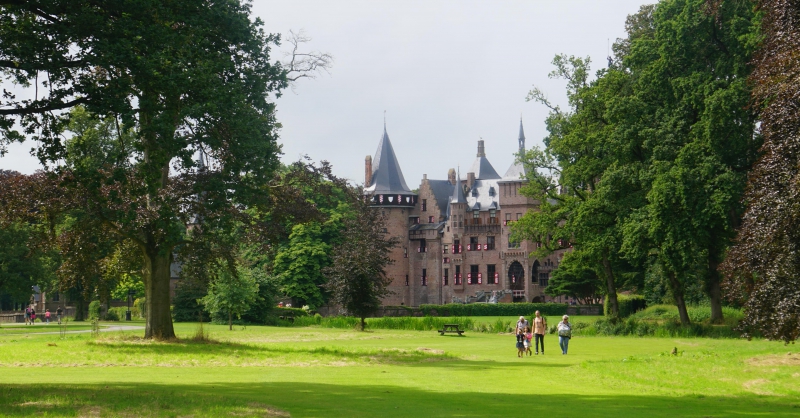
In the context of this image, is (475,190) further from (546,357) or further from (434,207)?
(546,357)

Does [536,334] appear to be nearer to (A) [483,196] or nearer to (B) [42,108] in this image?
(B) [42,108]

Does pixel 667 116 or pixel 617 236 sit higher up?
pixel 667 116

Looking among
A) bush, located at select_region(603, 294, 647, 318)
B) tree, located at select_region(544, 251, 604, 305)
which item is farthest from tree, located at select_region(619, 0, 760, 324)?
tree, located at select_region(544, 251, 604, 305)

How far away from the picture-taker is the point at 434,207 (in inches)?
3775

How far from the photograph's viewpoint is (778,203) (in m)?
21.0

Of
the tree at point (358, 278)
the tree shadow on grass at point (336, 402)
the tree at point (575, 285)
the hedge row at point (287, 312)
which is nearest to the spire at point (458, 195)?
the tree at point (575, 285)

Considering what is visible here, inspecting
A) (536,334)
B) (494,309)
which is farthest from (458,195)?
(536,334)

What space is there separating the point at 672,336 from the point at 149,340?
21242 millimetres

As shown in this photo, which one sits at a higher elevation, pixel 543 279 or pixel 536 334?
pixel 543 279

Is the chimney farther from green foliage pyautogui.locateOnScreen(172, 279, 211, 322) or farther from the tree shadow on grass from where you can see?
the tree shadow on grass

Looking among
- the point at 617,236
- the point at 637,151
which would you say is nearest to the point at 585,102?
the point at 637,151

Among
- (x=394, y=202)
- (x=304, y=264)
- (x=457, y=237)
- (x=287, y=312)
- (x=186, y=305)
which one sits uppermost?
(x=394, y=202)

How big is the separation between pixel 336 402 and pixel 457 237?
257ft

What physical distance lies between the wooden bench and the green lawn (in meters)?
12.7
